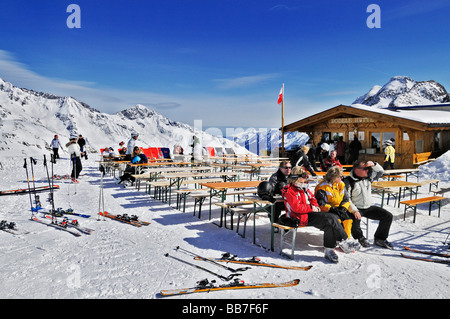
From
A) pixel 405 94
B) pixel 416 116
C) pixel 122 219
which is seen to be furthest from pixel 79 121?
pixel 405 94

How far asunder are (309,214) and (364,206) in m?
1.18

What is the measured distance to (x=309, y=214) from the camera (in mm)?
4543

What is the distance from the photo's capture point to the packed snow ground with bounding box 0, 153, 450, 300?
335 cm

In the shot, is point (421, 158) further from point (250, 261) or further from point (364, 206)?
point (250, 261)

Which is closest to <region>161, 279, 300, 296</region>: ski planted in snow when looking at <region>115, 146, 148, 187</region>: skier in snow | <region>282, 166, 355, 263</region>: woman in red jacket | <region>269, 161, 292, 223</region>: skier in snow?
<region>282, 166, 355, 263</region>: woman in red jacket

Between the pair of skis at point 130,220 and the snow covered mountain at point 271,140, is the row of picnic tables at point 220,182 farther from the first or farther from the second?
the snow covered mountain at point 271,140

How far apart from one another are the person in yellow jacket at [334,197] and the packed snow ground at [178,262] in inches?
20.2

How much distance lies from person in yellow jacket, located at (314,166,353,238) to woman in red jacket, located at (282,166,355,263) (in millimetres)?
134

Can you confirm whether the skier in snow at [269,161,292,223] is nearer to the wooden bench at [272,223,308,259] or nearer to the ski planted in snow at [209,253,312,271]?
the wooden bench at [272,223,308,259]

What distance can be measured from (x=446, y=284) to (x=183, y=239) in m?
3.49

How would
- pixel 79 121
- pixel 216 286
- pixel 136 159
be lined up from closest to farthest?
pixel 216 286
pixel 136 159
pixel 79 121
